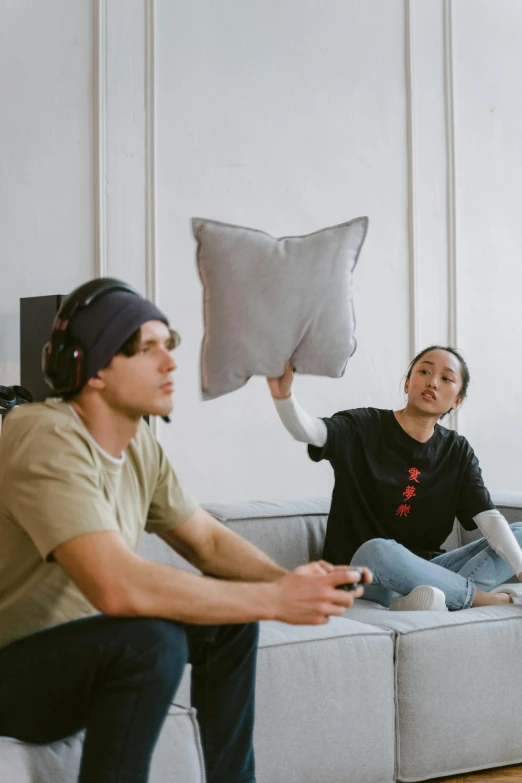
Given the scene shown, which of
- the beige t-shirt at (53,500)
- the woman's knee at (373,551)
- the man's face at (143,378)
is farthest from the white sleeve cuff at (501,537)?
the man's face at (143,378)

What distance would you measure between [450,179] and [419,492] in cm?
174

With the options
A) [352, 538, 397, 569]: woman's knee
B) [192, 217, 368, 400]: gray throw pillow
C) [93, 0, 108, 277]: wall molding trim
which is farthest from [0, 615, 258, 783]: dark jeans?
[93, 0, 108, 277]: wall molding trim

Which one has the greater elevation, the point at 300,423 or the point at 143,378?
the point at 143,378

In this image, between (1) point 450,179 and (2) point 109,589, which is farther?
(1) point 450,179

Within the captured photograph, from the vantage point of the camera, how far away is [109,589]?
1.25m

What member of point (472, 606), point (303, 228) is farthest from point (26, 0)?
point (472, 606)

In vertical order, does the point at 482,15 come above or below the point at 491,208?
above

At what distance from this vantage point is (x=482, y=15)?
4062 mm

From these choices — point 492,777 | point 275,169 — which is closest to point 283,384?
point 492,777

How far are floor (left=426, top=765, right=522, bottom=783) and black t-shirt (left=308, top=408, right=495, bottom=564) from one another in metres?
0.60

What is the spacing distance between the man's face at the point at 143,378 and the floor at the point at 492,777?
125 centimetres

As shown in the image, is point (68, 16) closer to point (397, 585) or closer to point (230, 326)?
point (230, 326)

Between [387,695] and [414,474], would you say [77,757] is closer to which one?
[387,695]

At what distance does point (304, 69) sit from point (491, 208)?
97 centimetres
